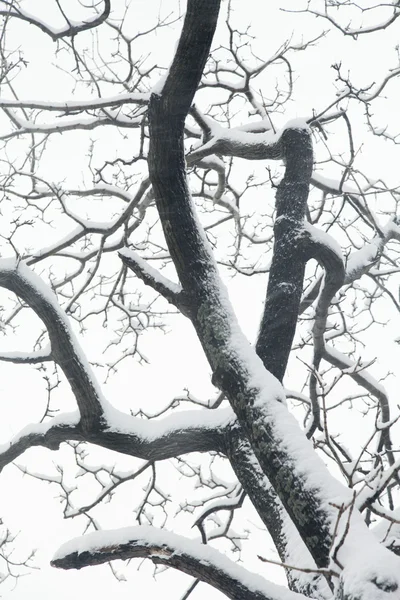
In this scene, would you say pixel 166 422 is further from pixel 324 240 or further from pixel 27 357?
pixel 324 240

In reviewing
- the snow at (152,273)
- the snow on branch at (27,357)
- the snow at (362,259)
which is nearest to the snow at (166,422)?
the snow on branch at (27,357)

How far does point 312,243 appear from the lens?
10.4 feet

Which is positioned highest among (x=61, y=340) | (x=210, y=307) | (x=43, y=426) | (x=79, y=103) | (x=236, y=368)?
(x=79, y=103)

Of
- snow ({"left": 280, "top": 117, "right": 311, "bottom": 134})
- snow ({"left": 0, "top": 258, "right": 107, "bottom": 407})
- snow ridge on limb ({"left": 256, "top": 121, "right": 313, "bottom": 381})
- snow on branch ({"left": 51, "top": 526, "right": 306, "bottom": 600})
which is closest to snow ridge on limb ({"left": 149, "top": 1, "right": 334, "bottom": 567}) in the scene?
snow on branch ({"left": 51, "top": 526, "right": 306, "bottom": 600})

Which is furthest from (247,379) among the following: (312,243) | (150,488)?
(150,488)

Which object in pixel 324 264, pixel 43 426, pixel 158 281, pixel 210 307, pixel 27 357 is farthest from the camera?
pixel 27 357

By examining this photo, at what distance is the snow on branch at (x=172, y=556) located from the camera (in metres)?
1.72

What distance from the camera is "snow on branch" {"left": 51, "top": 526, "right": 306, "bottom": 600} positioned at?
1.72 m

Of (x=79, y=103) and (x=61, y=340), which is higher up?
(x=79, y=103)

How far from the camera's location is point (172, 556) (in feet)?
6.10

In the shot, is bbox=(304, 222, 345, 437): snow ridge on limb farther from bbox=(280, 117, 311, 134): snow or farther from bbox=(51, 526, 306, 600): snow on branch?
bbox=(51, 526, 306, 600): snow on branch

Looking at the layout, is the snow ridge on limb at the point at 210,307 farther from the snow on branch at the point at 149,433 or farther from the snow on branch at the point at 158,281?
the snow on branch at the point at 149,433

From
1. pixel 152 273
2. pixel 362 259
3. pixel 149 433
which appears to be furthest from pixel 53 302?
pixel 362 259

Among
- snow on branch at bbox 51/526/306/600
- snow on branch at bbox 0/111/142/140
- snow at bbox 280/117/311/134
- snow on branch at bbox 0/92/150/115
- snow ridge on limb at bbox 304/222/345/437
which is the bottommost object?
snow on branch at bbox 51/526/306/600
